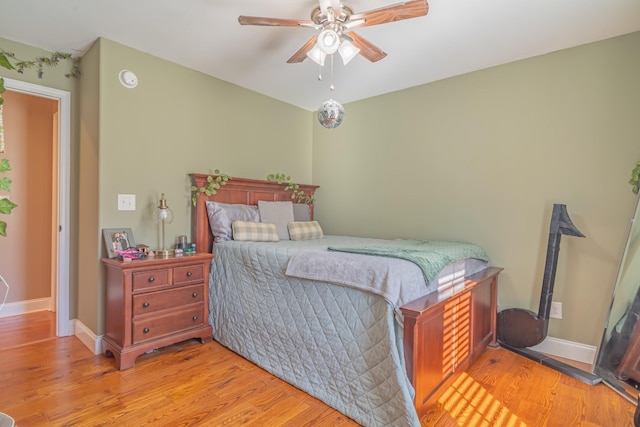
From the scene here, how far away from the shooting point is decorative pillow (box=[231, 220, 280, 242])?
281 cm

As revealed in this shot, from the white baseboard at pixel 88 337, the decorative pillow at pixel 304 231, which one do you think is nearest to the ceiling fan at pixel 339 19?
the decorative pillow at pixel 304 231

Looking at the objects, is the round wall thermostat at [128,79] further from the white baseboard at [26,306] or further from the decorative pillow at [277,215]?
the white baseboard at [26,306]

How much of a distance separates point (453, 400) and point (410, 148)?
2.18 m

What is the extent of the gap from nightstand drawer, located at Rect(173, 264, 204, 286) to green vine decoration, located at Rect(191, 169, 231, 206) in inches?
24.7

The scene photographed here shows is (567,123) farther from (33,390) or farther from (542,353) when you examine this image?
(33,390)

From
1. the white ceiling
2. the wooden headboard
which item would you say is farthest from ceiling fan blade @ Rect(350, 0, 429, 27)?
the wooden headboard

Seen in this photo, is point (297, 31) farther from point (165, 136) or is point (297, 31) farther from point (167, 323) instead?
point (167, 323)

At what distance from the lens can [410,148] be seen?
3.23m

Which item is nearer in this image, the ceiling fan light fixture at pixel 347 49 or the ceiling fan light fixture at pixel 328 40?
the ceiling fan light fixture at pixel 328 40

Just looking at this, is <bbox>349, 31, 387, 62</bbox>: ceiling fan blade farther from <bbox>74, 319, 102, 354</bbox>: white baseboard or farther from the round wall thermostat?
<bbox>74, 319, 102, 354</bbox>: white baseboard

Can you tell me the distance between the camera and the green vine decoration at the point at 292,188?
11.8ft

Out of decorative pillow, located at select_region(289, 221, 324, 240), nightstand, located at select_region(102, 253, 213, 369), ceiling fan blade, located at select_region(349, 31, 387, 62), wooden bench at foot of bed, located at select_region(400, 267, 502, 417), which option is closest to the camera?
wooden bench at foot of bed, located at select_region(400, 267, 502, 417)

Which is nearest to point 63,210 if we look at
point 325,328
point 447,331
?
point 325,328

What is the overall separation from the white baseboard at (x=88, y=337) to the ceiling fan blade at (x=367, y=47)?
2.72m
